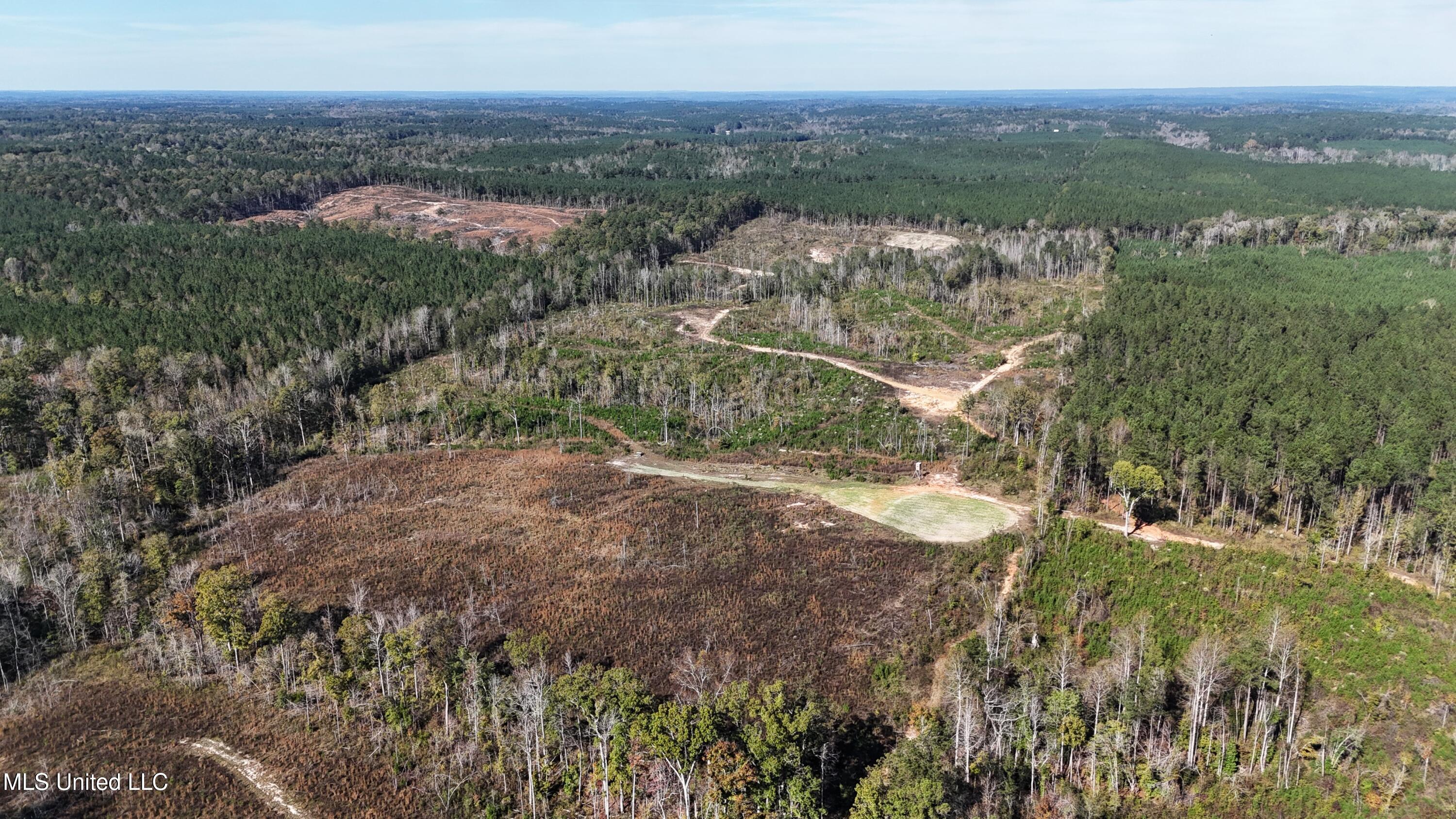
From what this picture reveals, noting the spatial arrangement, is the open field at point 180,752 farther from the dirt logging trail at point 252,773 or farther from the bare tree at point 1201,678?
the bare tree at point 1201,678

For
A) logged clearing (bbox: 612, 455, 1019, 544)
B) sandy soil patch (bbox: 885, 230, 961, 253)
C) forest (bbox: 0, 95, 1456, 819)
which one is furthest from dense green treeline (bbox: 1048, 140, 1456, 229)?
logged clearing (bbox: 612, 455, 1019, 544)

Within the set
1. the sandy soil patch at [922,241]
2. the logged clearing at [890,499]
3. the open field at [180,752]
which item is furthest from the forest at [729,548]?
the sandy soil patch at [922,241]

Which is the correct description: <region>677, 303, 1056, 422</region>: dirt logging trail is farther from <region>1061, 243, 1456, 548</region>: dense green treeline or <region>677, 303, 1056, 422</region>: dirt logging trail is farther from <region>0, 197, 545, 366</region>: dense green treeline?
<region>0, 197, 545, 366</region>: dense green treeline

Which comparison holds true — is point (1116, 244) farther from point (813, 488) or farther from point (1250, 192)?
point (813, 488)

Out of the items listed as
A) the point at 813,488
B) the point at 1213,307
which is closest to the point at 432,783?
the point at 813,488

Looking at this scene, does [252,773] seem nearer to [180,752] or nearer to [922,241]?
[180,752]
